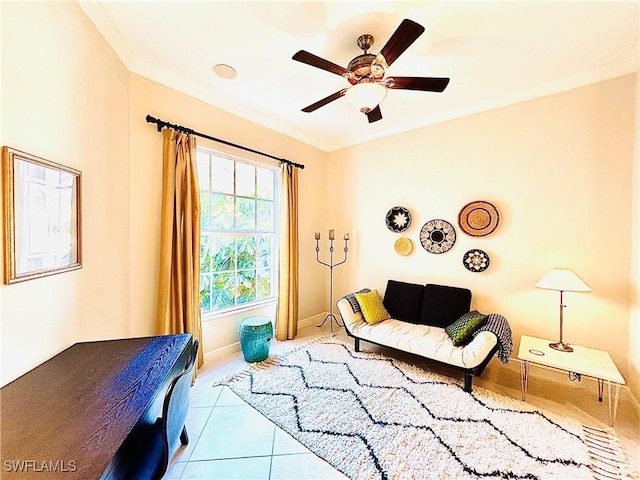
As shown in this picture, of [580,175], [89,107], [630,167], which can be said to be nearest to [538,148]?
[580,175]

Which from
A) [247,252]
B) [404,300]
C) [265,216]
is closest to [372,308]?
[404,300]

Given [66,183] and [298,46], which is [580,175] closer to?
[298,46]

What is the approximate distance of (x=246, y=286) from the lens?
333 cm

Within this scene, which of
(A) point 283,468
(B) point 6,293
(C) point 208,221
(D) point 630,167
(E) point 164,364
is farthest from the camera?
(C) point 208,221

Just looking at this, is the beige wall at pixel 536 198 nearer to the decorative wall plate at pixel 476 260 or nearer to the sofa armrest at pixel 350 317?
the decorative wall plate at pixel 476 260

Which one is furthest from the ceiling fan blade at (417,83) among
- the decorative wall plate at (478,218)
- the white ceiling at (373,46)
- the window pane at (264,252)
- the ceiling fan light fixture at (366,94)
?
the window pane at (264,252)

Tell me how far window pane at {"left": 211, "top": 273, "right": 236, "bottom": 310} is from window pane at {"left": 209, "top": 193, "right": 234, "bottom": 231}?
0.56m

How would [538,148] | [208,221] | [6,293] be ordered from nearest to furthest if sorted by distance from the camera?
[6,293], [538,148], [208,221]

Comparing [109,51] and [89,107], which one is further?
[109,51]

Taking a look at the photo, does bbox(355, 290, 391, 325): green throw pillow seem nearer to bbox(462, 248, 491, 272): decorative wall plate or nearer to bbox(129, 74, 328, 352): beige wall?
bbox(462, 248, 491, 272): decorative wall plate

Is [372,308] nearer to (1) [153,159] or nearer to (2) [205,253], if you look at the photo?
(2) [205,253]

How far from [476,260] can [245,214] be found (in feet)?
8.96

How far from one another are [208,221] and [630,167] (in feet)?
12.8

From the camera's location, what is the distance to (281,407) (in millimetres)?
2125
